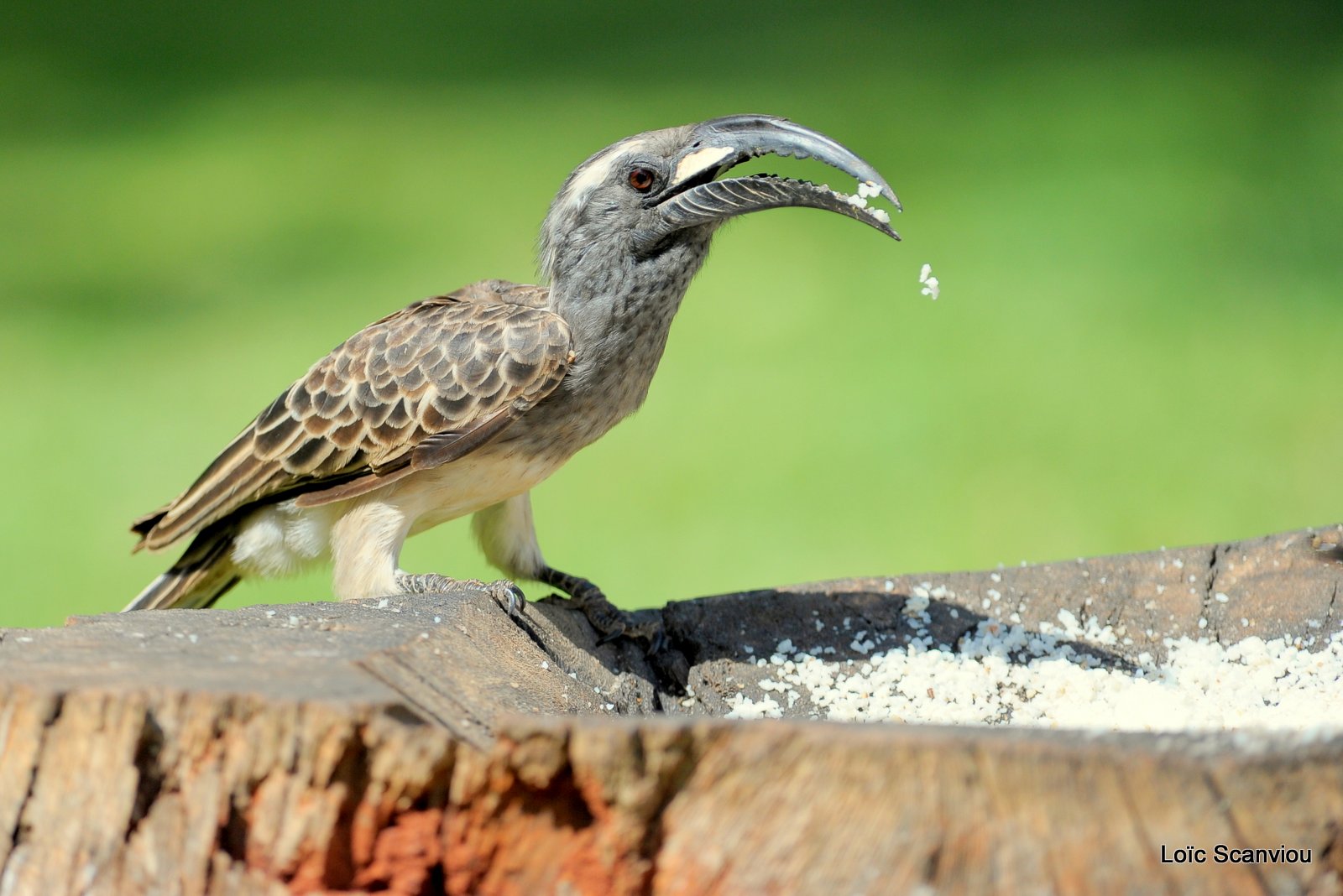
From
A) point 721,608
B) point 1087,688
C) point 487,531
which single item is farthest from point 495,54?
point 1087,688

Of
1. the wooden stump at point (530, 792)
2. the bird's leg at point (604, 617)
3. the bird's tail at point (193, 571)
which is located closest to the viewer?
the wooden stump at point (530, 792)

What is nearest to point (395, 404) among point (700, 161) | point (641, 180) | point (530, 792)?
point (641, 180)

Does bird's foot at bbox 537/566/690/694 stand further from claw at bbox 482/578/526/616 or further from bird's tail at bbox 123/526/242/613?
bird's tail at bbox 123/526/242/613

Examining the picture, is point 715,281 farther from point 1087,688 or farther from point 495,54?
point 1087,688

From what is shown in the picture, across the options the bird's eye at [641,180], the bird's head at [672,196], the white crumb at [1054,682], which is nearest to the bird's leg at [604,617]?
the white crumb at [1054,682]

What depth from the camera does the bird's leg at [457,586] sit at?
11.3 ft

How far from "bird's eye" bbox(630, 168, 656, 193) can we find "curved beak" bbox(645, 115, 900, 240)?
0.12ft

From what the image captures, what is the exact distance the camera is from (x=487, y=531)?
4.77 m

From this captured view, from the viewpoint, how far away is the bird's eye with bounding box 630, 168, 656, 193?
13.4 ft

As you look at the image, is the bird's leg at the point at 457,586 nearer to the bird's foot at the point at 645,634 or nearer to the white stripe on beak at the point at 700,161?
the bird's foot at the point at 645,634

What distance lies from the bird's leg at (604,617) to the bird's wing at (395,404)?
618mm

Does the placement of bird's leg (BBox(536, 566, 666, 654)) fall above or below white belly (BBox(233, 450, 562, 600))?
below

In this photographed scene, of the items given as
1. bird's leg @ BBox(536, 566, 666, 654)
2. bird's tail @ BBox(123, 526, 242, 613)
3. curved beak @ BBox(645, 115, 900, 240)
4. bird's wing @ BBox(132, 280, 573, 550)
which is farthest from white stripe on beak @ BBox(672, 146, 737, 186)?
bird's tail @ BBox(123, 526, 242, 613)

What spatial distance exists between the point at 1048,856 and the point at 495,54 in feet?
36.0
